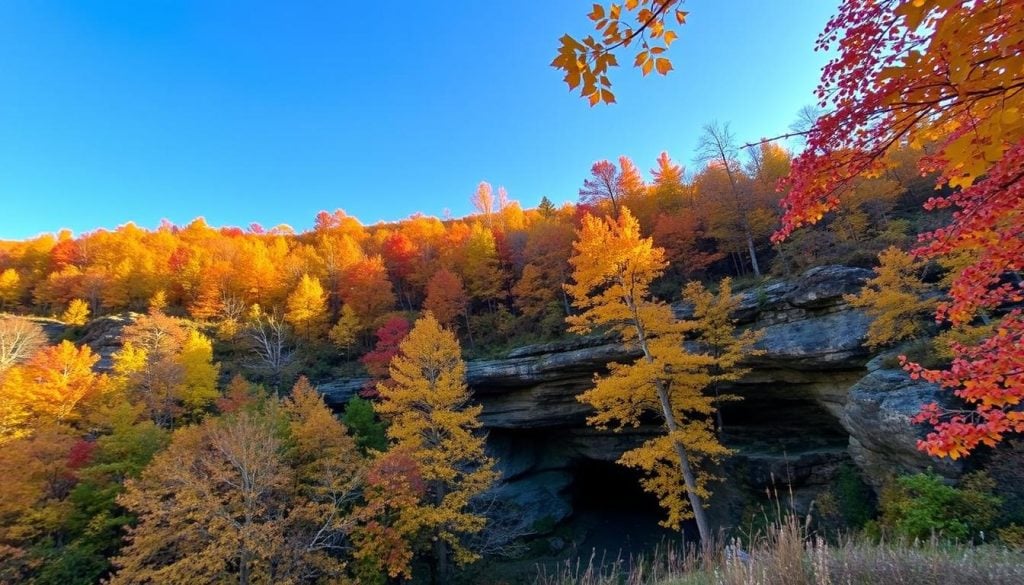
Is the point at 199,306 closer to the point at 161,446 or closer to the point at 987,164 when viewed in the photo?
the point at 161,446

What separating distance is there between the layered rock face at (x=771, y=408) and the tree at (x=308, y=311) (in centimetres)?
753

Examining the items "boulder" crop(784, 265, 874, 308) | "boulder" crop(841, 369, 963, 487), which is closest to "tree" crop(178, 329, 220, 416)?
"boulder" crop(841, 369, 963, 487)

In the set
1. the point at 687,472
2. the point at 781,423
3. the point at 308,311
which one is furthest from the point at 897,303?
the point at 308,311

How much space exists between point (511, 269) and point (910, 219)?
22.1 metres

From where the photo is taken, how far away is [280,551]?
30.1 feet

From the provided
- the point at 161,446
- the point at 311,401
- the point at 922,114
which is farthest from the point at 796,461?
the point at 161,446

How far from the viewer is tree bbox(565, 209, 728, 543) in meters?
10.5

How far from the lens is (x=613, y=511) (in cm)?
1947

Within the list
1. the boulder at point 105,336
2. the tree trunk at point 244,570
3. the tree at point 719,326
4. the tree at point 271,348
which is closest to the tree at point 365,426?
the tree trunk at point 244,570

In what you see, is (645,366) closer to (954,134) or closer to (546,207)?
(954,134)

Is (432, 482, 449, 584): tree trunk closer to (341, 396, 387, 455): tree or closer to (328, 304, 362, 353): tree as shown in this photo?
(341, 396, 387, 455): tree

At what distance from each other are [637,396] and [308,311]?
933 inches

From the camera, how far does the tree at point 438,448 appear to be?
11.5 metres

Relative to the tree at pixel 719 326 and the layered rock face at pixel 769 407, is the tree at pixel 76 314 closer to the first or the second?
the layered rock face at pixel 769 407
